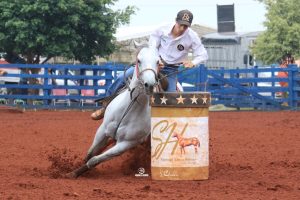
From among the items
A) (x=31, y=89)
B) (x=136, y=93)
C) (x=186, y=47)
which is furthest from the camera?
(x=31, y=89)

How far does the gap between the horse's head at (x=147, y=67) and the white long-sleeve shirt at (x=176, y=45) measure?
52cm

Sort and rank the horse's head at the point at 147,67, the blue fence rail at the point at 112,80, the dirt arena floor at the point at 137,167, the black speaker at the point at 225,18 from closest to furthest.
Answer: the dirt arena floor at the point at 137,167 → the horse's head at the point at 147,67 → the blue fence rail at the point at 112,80 → the black speaker at the point at 225,18

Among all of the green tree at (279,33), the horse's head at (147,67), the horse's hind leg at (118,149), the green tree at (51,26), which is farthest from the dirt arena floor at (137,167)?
the green tree at (279,33)

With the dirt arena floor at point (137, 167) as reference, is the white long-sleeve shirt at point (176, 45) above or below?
above

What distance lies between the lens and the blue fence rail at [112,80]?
25016mm

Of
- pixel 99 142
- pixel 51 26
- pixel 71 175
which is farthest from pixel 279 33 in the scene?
pixel 71 175

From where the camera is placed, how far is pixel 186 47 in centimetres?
921

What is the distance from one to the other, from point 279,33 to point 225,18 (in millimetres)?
6289

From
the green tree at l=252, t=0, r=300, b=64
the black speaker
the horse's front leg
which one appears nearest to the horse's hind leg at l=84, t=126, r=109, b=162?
the horse's front leg

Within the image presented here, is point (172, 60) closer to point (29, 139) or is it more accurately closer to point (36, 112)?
point (29, 139)

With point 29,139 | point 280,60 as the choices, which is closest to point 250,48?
point 280,60

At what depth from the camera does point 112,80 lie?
83.1 ft

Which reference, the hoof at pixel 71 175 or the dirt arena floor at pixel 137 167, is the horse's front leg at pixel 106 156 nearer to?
the hoof at pixel 71 175

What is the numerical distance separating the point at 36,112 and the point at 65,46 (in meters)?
6.84
